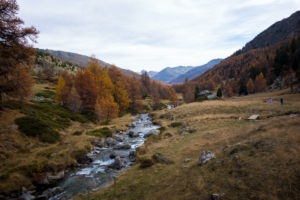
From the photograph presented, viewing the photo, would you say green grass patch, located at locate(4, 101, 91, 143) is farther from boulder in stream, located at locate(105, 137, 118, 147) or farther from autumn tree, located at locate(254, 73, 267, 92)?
autumn tree, located at locate(254, 73, 267, 92)

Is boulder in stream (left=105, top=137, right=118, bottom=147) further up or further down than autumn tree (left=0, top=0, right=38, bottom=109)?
further down

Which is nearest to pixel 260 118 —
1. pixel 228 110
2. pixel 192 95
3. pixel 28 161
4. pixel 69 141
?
pixel 228 110

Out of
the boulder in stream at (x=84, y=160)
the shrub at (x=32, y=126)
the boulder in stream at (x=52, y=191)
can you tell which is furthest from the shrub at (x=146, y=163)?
the shrub at (x=32, y=126)

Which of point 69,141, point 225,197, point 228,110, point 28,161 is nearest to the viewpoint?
point 225,197

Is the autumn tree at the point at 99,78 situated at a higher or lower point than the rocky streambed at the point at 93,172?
higher

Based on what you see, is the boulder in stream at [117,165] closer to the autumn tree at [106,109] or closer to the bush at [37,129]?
the bush at [37,129]

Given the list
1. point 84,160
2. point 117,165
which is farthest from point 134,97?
point 117,165

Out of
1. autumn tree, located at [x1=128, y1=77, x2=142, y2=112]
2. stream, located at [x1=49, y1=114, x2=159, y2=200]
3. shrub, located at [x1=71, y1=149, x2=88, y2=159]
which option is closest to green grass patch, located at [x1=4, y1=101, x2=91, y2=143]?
shrub, located at [x1=71, y1=149, x2=88, y2=159]

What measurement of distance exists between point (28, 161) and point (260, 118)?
33.0 meters

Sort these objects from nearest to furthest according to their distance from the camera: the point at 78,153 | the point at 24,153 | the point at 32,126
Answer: the point at 24,153, the point at 78,153, the point at 32,126

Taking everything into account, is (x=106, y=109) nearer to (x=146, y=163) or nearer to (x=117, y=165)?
(x=117, y=165)

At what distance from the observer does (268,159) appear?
34.8 ft

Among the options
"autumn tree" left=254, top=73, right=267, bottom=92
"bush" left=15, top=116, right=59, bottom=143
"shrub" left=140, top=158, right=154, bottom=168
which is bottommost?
"shrub" left=140, top=158, right=154, bottom=168

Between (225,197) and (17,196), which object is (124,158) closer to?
(17,196)
